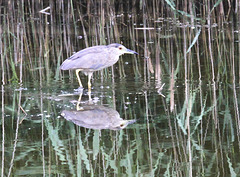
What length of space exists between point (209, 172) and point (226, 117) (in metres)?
1.31

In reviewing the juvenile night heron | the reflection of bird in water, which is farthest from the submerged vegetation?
the juvenile night heron

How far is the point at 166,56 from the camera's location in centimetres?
782

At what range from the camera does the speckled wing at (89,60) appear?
6.13 meters

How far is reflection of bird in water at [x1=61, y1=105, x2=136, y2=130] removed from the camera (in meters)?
4.78

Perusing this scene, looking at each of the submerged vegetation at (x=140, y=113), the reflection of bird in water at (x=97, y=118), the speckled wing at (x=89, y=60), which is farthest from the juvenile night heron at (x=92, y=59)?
the reflection of bird in water at (x=97, y=118)

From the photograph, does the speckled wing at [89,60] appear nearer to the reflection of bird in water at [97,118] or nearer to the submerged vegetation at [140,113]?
the submerged vegetation at [140,113]

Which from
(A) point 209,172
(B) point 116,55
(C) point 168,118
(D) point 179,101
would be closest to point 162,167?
(A) point 209,172

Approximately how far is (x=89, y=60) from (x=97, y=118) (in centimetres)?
127

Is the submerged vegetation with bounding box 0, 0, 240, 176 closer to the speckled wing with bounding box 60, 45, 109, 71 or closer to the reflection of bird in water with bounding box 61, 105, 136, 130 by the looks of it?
the reflection of bird in water with bounding box 61, 105, 136, 130

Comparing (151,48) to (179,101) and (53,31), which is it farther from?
(179,101)

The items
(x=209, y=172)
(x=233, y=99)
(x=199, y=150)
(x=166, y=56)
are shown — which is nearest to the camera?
(x=209, y=172)

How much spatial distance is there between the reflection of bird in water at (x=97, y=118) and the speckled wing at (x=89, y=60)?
807mm

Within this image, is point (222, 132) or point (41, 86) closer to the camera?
point (222, 132)

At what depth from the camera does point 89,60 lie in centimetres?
613
